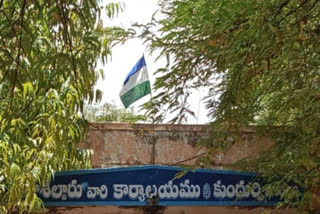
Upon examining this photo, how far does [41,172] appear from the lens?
9.13 ft

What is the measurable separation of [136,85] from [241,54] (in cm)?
228

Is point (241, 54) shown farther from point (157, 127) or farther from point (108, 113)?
point (108, 113)

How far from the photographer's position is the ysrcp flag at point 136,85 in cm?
398

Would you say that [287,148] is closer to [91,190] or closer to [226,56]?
[226,56]

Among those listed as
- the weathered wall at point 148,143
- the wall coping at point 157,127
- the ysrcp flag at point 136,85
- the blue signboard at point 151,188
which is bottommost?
the blue signboard at point 151,188

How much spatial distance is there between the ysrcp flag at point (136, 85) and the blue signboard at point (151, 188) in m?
0.58

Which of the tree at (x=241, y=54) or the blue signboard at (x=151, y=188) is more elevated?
the tree at (x=241, y=54)

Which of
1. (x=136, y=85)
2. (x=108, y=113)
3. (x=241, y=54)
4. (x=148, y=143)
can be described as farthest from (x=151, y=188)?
(x=108, y=113)

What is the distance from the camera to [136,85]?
4039 millimetres

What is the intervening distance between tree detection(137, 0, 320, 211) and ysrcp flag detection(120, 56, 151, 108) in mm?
1526

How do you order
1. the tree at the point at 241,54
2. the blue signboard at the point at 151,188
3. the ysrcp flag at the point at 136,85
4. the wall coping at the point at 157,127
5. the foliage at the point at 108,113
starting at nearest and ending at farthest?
the tree at the point at 241,54
the blue signboard at the point at 151,188
the ysrcp flag at the point at 136,85
the wall coping at the point at 157,127
the foliage at the point at 108,113

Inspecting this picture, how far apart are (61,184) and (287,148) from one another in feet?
5.61

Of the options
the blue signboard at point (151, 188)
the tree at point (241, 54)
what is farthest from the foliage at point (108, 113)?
the tree at point (241, 54)

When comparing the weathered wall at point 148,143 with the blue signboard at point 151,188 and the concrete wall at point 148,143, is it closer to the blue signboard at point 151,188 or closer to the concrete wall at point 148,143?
the concrete wall at point 148,143
